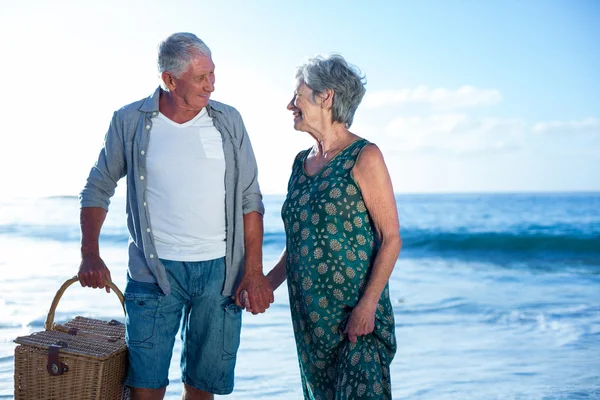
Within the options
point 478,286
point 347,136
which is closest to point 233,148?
point 347,136

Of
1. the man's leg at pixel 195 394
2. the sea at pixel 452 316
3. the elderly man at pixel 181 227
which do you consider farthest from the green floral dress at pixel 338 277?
the sea at pixel 452 316

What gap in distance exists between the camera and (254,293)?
10.1 feet

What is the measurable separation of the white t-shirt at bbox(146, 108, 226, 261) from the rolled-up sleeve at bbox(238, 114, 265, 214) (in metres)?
0.14

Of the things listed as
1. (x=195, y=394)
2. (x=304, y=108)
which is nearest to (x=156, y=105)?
(x=304, y=108)

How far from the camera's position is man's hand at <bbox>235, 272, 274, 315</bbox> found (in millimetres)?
3082

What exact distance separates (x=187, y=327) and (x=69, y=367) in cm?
50

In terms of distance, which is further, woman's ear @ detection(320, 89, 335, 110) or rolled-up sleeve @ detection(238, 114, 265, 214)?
rolled-up sleeve @ detection(238, 114, 265, 214)

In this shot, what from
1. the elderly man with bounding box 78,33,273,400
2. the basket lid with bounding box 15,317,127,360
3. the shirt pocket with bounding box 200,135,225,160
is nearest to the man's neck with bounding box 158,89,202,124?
the elderly man with bounding box 78,33,273,400

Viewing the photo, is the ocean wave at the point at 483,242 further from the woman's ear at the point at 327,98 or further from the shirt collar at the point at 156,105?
the woman's ear at the point at 327,98

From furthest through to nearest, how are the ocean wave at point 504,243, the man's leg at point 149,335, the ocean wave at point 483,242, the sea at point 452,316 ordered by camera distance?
the ocean wave at point 504,243
the ocean wave at point 483,242
the sea at point 452,316
the man's leg at point 149,335

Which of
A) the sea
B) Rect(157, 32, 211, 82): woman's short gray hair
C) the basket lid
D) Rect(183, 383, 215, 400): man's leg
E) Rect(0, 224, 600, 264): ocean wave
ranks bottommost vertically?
the sea

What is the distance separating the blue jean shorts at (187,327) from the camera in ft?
9.91

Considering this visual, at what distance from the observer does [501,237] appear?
1838 centimetres

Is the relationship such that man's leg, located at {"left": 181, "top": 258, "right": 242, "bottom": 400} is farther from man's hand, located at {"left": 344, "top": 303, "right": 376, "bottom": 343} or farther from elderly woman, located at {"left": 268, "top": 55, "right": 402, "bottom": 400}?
man's hand, located at {"left": 344, "top": 303, "right": 376, "bottom": 343}
